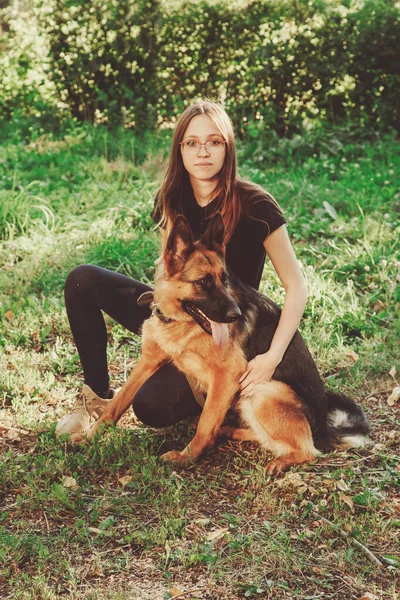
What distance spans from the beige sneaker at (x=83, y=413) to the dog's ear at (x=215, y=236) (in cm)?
118

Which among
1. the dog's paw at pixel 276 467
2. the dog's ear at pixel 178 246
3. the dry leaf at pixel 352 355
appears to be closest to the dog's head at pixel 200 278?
the dog's ear at pixel 178 246

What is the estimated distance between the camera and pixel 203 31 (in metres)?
9.18

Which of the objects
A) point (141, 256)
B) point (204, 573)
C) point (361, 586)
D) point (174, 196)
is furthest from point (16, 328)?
point (361, 586)

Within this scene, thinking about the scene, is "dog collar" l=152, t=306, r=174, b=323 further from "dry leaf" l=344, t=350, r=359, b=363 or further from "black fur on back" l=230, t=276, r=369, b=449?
"dry leaf" l=344, t=350, r=359, b=363

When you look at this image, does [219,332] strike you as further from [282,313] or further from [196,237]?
[196,237]

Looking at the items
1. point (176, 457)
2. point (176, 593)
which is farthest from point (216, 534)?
point (176, 457)

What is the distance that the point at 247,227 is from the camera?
11.5 feet

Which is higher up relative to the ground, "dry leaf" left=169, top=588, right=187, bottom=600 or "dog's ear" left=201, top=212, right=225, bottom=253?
"dog's ear" left=201, top=212, right=225, bottom=253

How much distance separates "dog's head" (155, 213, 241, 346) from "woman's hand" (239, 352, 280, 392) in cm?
22

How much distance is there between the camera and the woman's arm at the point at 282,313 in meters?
3.46

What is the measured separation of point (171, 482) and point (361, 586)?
1055 millimetres

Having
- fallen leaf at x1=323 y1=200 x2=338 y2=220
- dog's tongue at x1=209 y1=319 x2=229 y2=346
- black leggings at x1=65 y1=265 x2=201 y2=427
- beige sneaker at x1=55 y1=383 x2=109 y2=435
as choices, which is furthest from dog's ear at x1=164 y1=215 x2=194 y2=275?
fallen leaf at x1=323 y1=200 x2=338 y2=220

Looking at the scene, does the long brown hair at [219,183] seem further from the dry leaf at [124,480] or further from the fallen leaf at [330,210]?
the fallen leaf at [330,210]

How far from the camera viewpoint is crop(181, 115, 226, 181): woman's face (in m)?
3.35
